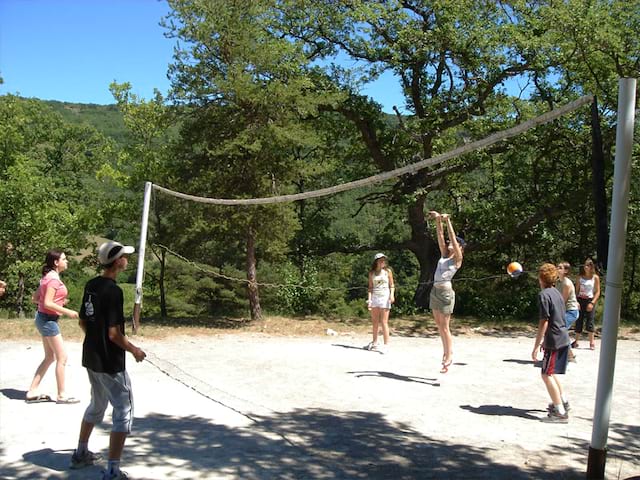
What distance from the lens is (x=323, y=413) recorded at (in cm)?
636

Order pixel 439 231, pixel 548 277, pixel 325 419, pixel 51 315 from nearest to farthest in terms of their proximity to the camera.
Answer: pixel 325 419 < pixel 51 315 < pixel 548 277 < pixel 439 231

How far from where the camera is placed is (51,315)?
6281 millimetres

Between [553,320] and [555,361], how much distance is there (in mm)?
416

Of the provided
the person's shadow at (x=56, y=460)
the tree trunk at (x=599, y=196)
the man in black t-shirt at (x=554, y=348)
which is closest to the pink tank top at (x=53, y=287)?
the person's shadow at (x=56, y=460)

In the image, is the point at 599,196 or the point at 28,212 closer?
the point at 599,196

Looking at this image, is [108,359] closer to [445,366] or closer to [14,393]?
[14,393]

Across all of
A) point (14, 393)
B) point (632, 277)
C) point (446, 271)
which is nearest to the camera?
point (14, 393)

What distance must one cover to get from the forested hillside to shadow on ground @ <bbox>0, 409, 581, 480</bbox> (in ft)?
24.6

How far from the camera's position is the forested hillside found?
13.2m

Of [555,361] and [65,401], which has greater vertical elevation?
[555,361]

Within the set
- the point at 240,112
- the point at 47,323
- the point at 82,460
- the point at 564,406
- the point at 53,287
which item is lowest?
the point at 82,460

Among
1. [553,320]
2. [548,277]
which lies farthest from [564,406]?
[548,277]

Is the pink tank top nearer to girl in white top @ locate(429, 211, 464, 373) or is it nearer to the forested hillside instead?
girl in white top @ locate(429, 211, 464, 373)

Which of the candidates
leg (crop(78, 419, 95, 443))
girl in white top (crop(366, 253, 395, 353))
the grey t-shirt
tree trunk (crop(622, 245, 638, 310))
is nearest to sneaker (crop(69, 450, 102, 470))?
leg (crop(78, 419, 95, 443))
